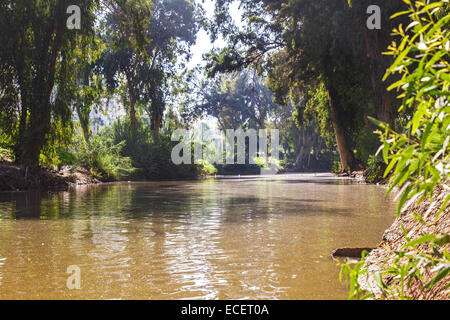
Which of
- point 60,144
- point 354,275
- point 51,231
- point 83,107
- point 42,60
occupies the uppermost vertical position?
point 42,60

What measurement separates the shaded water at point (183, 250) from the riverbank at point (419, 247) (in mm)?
318

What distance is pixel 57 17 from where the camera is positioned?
16422 millimetres

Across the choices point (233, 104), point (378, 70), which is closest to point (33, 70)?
point (378, 70)

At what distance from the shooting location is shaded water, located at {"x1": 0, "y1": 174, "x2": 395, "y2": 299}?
11.3 feet

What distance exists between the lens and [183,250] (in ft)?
16.6

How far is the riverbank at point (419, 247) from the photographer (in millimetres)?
2112

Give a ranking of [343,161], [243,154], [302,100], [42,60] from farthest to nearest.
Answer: [243,154]
[302,100]
[343,161]
[42,60]

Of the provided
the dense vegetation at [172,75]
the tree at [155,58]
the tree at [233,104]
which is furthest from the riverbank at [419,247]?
the tree at [233,104]

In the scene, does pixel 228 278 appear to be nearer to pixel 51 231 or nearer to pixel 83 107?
pixel 51 231

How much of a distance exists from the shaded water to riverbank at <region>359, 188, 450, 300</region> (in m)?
0.32
